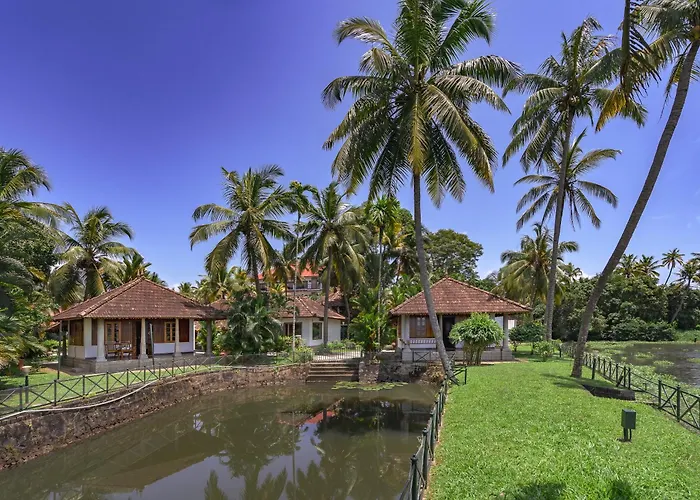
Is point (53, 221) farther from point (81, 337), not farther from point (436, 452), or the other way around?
point (436, 452)

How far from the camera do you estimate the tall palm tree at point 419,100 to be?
14.9 metres

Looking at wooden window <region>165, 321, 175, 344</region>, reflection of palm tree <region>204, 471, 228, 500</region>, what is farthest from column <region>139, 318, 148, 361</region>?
reflection of palm tree <region>204, 471, 228, 500</region>

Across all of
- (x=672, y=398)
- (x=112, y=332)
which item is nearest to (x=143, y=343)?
(x=112, y=332)

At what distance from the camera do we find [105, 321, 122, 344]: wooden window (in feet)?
76.2

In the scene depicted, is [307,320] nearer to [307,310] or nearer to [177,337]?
[307,310]

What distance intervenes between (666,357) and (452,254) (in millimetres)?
20159

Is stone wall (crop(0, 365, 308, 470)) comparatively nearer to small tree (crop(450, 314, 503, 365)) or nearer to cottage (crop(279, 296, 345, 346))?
cottage (crop(279, 296, 345, 346))

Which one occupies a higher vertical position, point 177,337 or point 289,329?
point 177,337

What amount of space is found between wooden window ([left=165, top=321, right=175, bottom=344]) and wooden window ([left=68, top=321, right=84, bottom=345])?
4.30 metres

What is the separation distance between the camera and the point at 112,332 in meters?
23.5

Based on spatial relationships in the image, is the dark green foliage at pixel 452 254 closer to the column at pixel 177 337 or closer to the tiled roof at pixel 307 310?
the tiled roof at pixel 307 310

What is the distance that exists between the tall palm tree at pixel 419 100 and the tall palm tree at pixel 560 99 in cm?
555

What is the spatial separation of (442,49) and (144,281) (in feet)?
67.7

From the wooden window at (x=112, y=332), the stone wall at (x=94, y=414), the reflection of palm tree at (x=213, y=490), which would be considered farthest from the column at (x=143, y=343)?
the reflection of palm tree at (x=213, y=490)
